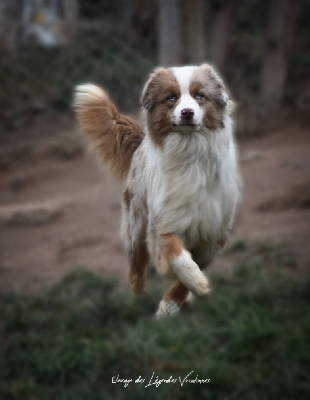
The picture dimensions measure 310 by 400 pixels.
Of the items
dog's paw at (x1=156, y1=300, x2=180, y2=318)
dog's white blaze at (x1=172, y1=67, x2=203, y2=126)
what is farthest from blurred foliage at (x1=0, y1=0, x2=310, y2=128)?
dog's white blaze at (x1=172, y1=67, x2=203, y2=126)

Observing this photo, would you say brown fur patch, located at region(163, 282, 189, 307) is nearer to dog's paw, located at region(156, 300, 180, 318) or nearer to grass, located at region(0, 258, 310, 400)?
dog's paw, located at region(156, 300, 180, 318)

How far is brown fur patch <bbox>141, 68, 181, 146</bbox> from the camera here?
257 centimetres

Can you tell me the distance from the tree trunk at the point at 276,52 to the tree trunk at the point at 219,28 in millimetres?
1181

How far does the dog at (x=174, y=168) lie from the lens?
2582 mm

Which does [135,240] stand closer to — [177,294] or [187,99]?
[177,294]

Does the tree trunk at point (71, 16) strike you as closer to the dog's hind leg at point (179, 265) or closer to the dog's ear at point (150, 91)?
the dog's hind leg at point (179, 265)

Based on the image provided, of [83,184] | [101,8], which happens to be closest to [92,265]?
[83,184]

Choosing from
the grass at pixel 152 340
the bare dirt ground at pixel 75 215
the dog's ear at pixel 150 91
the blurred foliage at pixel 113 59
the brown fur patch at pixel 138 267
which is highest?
the dog's ear at pixel 150 91

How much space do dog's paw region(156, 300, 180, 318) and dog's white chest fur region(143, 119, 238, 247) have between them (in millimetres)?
261

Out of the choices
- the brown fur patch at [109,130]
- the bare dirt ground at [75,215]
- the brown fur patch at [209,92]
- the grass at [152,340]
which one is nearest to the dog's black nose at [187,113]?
the brown fur patch at [209,92]

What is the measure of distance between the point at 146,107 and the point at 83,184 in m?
13.7

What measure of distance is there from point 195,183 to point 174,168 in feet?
0.36

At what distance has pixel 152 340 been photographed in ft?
54.5

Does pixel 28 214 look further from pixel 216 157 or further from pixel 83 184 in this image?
pixel 216 157
